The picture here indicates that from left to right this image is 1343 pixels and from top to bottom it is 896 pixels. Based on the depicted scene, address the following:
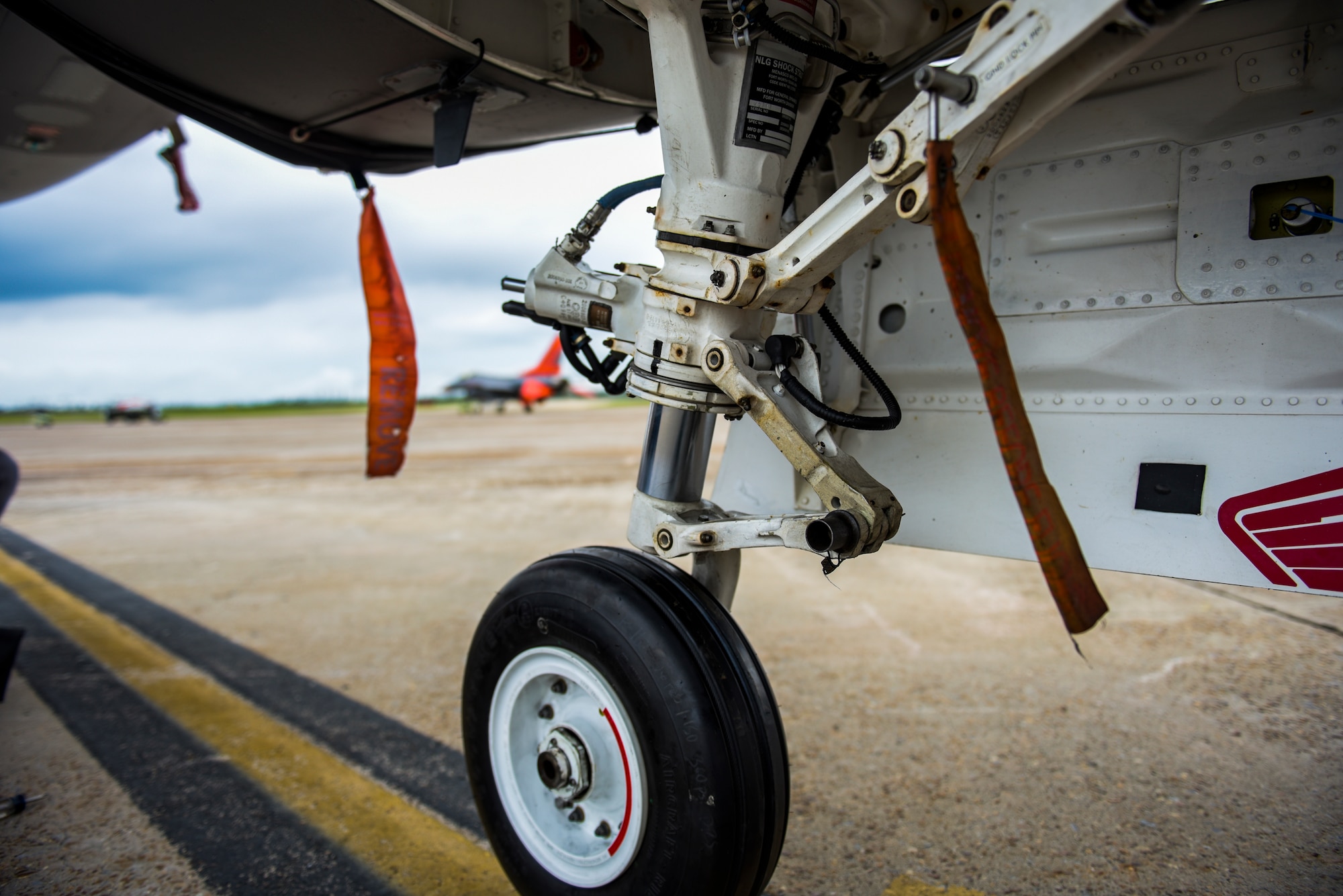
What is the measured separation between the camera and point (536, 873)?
1565 millimetres

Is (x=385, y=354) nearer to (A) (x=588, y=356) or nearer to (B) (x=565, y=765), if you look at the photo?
(A) (x=588, y=356)

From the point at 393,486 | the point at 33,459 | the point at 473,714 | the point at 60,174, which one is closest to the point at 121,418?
the point at 33,459

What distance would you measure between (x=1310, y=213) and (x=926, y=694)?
6.44 ft

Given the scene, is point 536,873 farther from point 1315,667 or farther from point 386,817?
point 1315,667

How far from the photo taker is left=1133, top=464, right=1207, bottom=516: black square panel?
1.45m

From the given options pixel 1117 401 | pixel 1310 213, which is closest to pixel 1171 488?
pixel 1117 401

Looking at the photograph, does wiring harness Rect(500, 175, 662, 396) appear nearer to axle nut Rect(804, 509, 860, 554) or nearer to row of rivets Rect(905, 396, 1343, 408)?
axle nut Rect(804, 509, 860, 554)

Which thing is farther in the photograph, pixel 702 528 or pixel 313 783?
pixel 313 783

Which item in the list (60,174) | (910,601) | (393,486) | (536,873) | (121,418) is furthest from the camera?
(121,418)

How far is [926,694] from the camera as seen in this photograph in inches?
110

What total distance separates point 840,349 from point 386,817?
5.58ft

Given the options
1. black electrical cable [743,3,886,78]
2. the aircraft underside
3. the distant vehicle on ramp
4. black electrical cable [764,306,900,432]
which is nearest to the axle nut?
the aircraft underside

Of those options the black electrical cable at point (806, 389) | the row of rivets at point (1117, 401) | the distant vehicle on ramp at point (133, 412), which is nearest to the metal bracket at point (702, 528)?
the black electrical cable at point (806, 389)

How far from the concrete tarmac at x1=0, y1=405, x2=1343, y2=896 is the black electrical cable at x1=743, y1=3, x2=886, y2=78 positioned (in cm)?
102
